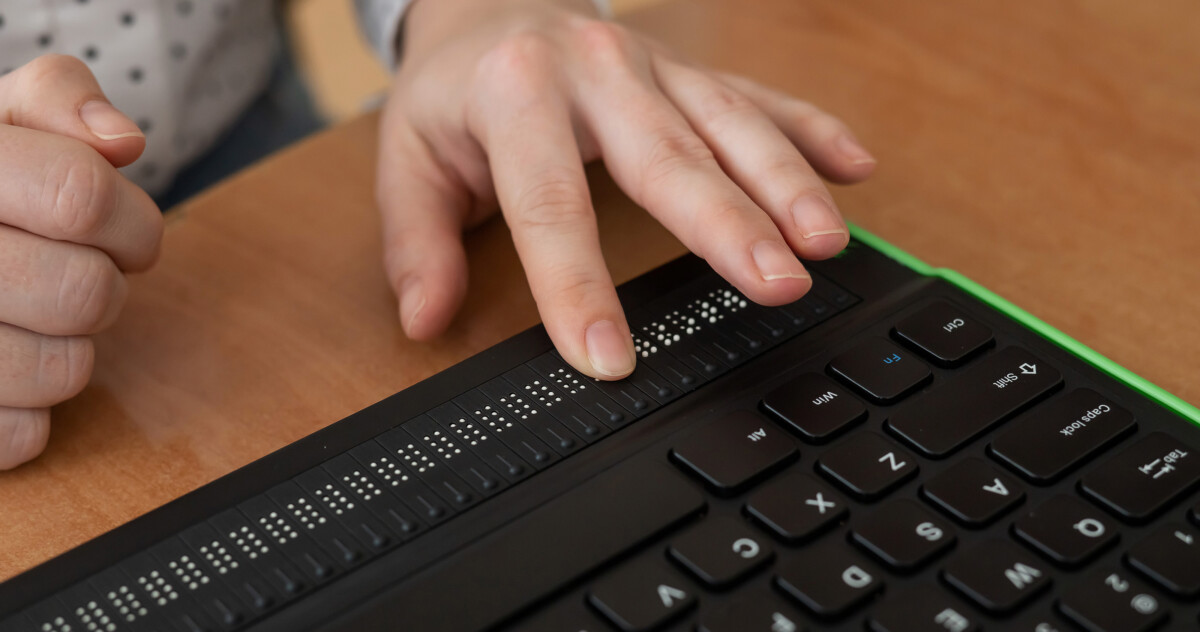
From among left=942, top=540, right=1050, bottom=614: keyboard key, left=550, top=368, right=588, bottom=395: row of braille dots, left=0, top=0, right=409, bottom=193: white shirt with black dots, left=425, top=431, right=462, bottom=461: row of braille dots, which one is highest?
left=942, top=540, right=1050, bottom=614: keyboard key

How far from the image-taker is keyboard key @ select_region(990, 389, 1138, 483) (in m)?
0.37

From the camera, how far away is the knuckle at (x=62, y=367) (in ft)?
1.49

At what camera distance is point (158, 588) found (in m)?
0.34

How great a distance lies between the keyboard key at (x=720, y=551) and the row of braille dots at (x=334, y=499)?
12 cm

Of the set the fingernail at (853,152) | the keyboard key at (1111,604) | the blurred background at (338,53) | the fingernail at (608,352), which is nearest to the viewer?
the keyboard key at (1111,604)

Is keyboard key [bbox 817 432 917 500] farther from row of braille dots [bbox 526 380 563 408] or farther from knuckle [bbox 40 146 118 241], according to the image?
knuckle [bbox 40 146 118 241]

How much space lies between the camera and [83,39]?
2.48ft

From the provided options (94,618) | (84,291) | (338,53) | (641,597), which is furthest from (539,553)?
(338,53)

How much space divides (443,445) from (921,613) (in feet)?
0.60

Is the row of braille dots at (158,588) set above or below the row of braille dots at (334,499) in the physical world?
below

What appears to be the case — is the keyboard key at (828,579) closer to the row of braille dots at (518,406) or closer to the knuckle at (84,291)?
the row of braille dots at (518,406)

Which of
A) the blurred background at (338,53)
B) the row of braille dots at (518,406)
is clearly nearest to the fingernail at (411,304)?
the row of braille dots at (518,406)

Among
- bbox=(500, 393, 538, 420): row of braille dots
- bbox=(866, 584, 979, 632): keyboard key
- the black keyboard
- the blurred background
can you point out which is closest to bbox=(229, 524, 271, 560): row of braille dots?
the black keyboard

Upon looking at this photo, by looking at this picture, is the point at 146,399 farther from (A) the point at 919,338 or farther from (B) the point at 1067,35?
(B) the point at 1067,35
